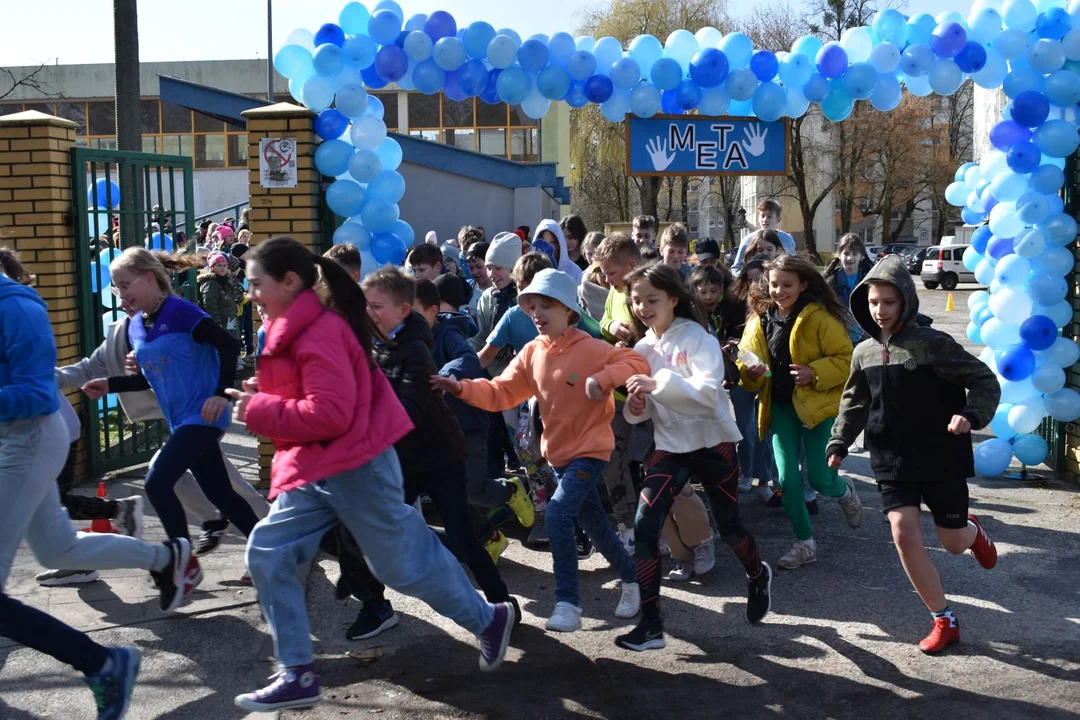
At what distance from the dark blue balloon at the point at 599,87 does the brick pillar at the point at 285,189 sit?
211 cm

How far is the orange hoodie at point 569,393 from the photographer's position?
4977mm

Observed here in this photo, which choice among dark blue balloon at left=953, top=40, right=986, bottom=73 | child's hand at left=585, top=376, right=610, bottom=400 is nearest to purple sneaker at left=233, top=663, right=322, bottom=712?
child's hand at left=585, top=376, right=610, bottom=400

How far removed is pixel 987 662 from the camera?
4734mm

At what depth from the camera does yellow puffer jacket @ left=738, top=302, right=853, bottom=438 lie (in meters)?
5.99

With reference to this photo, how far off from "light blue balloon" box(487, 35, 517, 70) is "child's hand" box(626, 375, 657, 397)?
4.17m

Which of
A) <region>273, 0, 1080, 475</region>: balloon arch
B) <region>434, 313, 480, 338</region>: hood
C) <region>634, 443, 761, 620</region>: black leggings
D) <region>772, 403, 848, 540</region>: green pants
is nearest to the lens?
<region>634, 443, 761, 620</region>: black leggings

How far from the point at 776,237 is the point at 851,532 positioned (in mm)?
2840

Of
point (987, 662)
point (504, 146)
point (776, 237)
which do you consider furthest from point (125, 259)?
point (504, 146)

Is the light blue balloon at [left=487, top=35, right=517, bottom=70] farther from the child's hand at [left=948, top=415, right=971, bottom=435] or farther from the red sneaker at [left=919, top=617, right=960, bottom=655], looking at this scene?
the red sneaker at [left=919, top=617, right=960, bottom=655]

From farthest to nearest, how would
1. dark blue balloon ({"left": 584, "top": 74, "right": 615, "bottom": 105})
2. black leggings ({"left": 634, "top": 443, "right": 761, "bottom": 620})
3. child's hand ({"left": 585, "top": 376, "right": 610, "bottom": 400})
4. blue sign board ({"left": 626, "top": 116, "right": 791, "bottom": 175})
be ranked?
blue sign board ({"left": 626, "top": 116, "right": 791, "bottom": 175}) → dark blue balloon ({"left": 584, "top": 74, "right": 615, "bottom": 105}) → black leggings ({"left": 634, "top": 443, "right": 761, "bottom": 620}) → child's hand ({"left": 585, "top": 376, "right": 610, "bottom": 400})

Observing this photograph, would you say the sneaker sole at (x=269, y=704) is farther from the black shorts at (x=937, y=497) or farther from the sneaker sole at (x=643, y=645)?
the black shorts at (x=937, y=497)

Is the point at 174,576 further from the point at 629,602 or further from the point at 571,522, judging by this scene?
the point at 629,602

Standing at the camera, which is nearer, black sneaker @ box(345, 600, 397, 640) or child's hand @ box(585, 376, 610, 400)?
child's hand @ box(585, 376, 610, 400)

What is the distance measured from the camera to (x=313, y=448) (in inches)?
155
